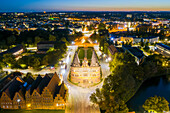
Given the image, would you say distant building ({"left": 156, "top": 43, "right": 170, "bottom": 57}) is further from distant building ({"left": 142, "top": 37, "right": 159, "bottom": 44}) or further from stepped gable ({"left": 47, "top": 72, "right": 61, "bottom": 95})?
stepped gable ({"left": 47, "top": 72, "right": 61, "bottom": 95})

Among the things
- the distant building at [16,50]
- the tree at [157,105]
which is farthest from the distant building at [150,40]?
the distant building at [16,50]

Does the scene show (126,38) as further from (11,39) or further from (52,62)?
(11,39)

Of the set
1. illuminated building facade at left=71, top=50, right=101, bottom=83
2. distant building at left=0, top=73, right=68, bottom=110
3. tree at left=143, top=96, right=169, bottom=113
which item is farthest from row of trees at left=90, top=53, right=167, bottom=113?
distant building at left=0, top=73, right=68, bottom=110

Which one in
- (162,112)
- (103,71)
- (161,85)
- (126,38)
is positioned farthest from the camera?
(126,38)

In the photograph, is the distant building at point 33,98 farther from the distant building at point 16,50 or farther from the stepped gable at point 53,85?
the distant building at point 16,50

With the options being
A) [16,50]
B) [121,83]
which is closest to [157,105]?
[121,83]

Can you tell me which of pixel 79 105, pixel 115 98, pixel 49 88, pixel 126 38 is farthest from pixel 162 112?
pixel 126 38
